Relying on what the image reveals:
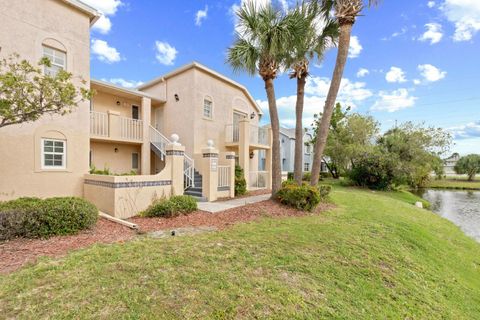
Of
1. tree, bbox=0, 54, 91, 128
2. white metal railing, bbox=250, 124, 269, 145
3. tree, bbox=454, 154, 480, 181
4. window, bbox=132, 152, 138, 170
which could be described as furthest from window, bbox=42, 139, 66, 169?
tree, bbox=454, 154, 480, 181

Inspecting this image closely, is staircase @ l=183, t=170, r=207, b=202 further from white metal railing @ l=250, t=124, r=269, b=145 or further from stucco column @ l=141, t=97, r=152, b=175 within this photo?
white metal railing @ l=250, t=124, r=269, b=145

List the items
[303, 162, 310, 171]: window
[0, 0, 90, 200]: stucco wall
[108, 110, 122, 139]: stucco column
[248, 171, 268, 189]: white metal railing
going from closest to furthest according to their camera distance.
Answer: [0, 0, 90, 200]: stucco wall → [108, 110, 122, 139]: stucco column → [248, 171, 268, 189]: white metal railing → [303, 162, 310, 171]: window

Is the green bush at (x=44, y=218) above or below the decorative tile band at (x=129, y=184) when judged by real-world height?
below

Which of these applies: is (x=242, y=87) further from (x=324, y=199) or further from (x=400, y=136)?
(x=400, y=136)

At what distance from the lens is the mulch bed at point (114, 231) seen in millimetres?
4515

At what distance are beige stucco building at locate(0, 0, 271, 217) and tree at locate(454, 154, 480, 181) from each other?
53.4 meters

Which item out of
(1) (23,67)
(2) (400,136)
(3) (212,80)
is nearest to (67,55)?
(1) (23,67)

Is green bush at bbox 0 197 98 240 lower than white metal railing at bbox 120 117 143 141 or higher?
lower

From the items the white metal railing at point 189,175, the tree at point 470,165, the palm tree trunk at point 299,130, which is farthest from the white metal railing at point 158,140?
the tree at point 470,165

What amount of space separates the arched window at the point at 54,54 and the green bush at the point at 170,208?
6103 millimetres

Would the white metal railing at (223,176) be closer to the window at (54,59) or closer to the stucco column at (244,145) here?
the stucco column at (244,145)

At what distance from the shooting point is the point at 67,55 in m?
9.05

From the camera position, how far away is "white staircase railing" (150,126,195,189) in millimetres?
11867

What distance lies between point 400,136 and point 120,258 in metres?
25.7
